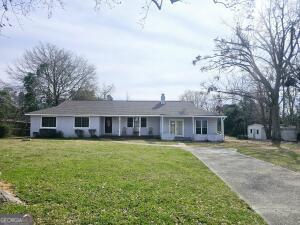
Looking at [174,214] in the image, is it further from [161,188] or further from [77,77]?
[77,77]

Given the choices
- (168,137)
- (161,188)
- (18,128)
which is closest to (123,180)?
(161,188)

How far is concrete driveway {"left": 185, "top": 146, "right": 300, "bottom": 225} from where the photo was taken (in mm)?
8498

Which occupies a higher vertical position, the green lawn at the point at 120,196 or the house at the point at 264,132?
the house at the point at 264,132

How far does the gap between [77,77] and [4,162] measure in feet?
148

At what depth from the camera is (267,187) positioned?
11.9m

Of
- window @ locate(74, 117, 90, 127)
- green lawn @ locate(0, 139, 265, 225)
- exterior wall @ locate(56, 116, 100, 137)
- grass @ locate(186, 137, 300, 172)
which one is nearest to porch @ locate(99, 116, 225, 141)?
exterior wall @ locate(56, 116, 100, 137)

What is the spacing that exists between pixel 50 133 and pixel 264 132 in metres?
29.7

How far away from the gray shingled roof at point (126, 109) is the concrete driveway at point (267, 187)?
73.5ft

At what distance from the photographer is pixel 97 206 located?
8156 mm

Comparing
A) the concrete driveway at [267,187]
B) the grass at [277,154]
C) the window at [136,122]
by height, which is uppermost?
the window at [136,122]

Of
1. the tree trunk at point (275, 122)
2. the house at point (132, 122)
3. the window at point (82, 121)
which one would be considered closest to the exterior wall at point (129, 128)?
Answer: the house at point (132, 122)

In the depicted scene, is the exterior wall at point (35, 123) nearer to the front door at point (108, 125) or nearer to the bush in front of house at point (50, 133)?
the bush in front of house at point (50, 133)

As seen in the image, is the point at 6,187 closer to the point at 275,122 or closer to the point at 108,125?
the point at 108,125

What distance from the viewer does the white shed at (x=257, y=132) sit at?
55.4 meters
